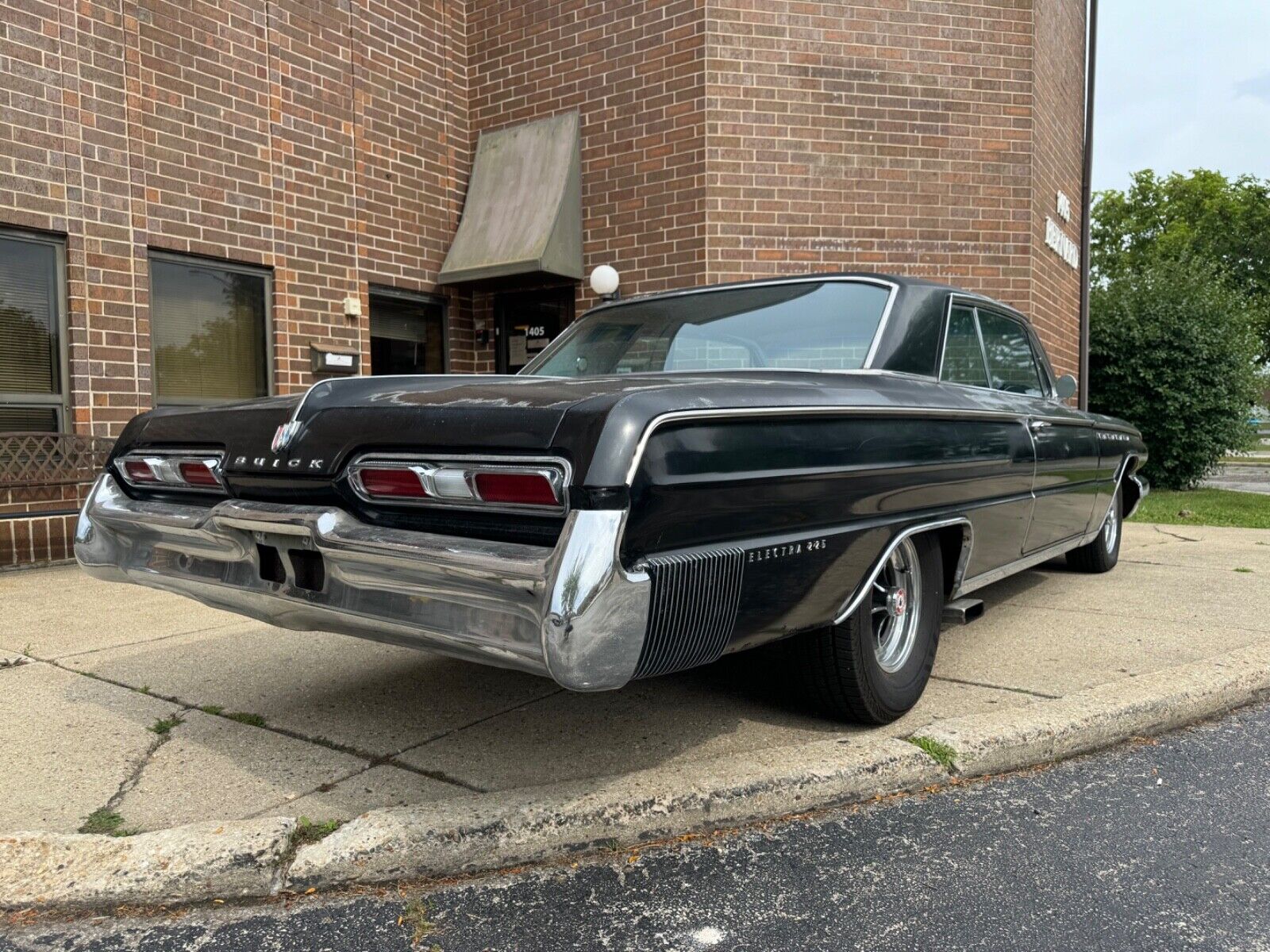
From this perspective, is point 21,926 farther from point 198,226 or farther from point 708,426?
point 198,226

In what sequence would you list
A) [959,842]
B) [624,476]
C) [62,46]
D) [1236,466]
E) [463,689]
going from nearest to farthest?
[624,476]
[959,842]
[463,689]
[62,46]
[1236,466]

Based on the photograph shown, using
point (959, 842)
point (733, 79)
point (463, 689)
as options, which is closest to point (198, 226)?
point (733, 79)

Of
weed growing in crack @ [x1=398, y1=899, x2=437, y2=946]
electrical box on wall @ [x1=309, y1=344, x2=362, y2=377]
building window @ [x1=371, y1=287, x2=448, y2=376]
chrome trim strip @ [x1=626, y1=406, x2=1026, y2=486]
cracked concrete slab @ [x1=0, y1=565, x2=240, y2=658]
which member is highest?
building window @ [x1=371, y1=287, x2=448, y2=376]

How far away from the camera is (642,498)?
6.89 feet

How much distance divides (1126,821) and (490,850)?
165 centimetres

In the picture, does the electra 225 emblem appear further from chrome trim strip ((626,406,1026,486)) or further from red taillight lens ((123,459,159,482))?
red taillight lens ((123,459,159,482))

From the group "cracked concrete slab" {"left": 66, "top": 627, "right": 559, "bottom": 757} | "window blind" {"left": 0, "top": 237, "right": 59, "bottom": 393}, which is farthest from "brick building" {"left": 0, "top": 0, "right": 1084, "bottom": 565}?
"cracked concrete slab" {"left": 66, "top": 627, "right": 559, "bottom": 757}

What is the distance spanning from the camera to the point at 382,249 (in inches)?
364

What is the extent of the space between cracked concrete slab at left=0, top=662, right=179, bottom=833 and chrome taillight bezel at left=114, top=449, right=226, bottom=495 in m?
0.80

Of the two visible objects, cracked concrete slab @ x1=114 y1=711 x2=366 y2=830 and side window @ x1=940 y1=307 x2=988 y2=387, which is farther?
side window @ x1=940 y1=307 x2=988 y2=387

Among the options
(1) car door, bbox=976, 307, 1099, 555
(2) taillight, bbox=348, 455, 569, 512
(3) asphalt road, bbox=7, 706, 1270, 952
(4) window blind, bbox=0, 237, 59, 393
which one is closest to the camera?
A: (3) asphalt road, bbox=7, 706, 1270, 952

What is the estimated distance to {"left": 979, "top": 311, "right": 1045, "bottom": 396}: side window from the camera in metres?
4.14

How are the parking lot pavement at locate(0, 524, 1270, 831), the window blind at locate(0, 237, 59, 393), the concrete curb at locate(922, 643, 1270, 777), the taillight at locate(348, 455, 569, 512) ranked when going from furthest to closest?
the window blind at locate(0, 237, 59, 393), the concrete curb at locate(922, 643, 1270, 777), the parking lot pavement at locate(0, 524, 1270, 831), the taillight at locate(348, 455, 569, 512)

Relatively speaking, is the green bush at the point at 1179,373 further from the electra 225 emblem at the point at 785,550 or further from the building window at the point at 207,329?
the electra 225 emblem at the point at 785,550
